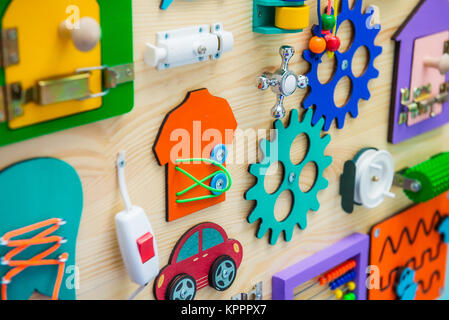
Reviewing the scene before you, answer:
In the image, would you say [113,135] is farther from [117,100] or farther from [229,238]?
[229,238]

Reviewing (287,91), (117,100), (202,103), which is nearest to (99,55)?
(117,100)

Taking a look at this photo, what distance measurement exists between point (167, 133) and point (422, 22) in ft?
1.94

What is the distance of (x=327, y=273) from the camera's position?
116cm

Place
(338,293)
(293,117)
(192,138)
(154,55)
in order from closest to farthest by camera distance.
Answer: (154,55) → (192,138) → (293,117) → (338,293)

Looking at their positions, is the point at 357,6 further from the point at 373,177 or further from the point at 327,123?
the point at 373,177

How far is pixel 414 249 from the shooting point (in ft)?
4.46

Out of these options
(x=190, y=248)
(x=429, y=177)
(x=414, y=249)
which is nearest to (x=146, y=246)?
(x=190, y=248)

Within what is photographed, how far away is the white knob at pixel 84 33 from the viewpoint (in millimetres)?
645

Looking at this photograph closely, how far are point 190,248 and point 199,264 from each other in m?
0.03

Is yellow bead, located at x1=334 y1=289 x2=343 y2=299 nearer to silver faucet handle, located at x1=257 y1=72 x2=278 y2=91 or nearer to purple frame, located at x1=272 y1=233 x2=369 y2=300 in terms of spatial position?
purple frame, located at x1=272 y1=233 x2=369 y2=300

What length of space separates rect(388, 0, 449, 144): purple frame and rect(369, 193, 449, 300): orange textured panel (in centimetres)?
19

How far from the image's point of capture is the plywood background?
75 centimetres

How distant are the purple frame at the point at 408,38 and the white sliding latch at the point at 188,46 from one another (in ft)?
1.39

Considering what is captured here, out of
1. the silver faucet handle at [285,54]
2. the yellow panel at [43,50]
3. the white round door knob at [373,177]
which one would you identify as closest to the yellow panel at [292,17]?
the silver faucet handle at [285,54]
